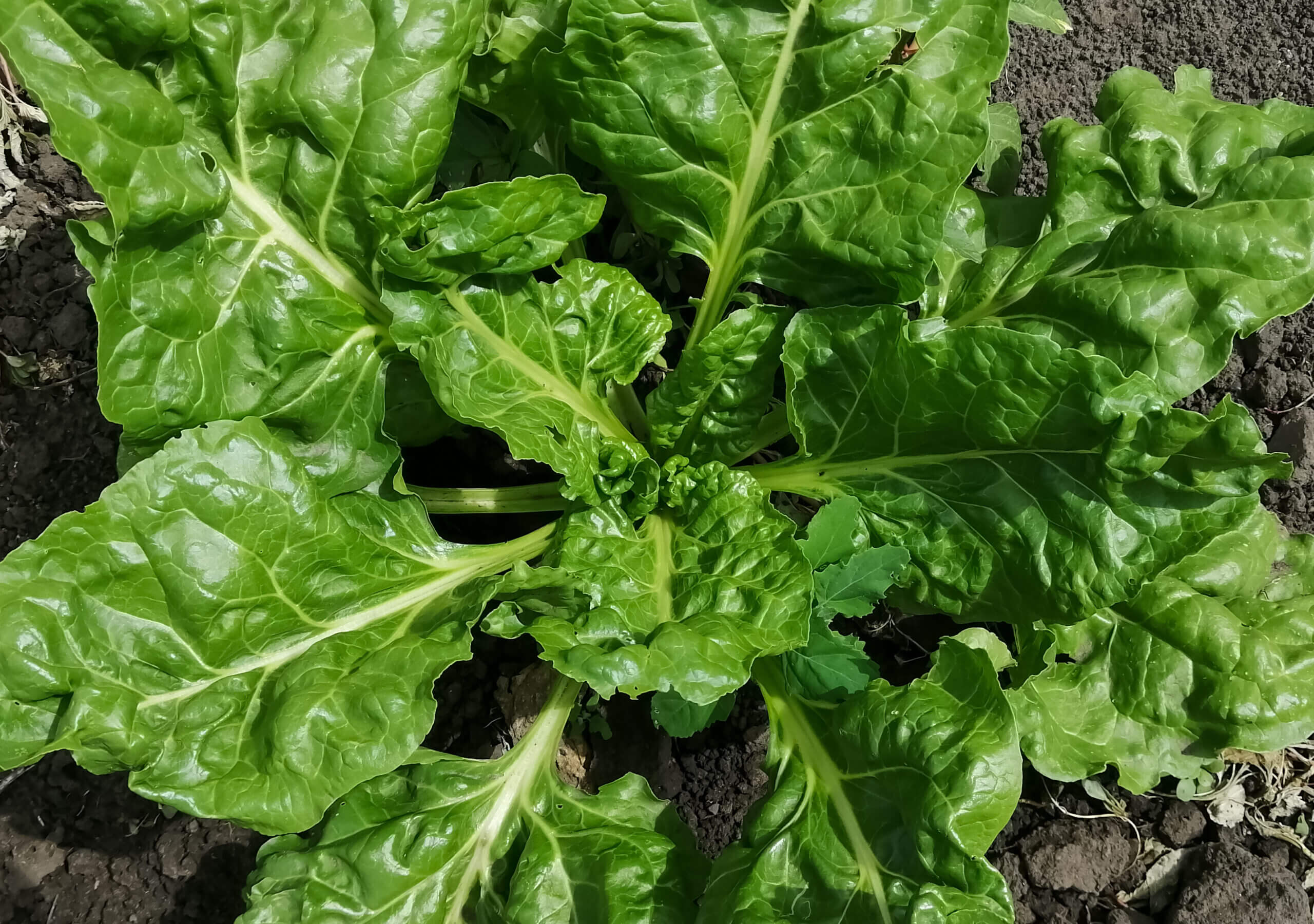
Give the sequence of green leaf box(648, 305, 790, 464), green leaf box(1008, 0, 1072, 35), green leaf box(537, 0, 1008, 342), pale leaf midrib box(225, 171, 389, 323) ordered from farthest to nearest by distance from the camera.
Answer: green leaf box(1008, 0, 1072, 35) < green leaf box(648, 305, 790, 464) < pale leaf midrib box(225, 171, 389, 323) < green leaf box(537, 0, 1008, 342)

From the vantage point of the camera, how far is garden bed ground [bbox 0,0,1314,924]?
2.91m

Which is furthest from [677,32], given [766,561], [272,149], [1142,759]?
[1142,759]

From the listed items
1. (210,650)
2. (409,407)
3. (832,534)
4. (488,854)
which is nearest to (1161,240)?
(832,534)

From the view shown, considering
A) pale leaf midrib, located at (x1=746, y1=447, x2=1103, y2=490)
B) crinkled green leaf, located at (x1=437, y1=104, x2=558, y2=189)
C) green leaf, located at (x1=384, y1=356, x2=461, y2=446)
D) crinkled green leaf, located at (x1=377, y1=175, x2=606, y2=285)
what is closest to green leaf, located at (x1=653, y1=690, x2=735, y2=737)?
pale leaf midrib, located at (x1=746, y1=447, x2=1103, y2=490)

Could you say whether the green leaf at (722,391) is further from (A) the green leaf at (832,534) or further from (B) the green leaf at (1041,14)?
(B) the green leaf at (1041,14)

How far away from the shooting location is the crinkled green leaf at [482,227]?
2.03 m

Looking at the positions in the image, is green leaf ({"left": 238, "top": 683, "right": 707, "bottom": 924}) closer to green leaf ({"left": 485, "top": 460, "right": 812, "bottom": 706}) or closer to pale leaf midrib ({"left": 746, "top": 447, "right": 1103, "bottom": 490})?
green leaf ({"left": 485, "top": 460, "right": 812, "bottom": 706})

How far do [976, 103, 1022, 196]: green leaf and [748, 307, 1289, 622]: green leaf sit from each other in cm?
95

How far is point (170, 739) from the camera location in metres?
2.02

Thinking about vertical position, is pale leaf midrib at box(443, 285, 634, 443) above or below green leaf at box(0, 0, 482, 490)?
below

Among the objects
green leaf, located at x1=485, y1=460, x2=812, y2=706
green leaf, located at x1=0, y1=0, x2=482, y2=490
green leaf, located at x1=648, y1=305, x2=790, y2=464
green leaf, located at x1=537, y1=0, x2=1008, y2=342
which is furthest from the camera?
green leaf, located at x1=648, y1=305, x2=790, y2=464

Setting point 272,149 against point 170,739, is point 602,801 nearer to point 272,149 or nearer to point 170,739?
point 170,739

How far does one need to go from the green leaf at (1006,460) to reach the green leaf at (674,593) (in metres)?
0.28

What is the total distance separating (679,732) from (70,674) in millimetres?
1360
